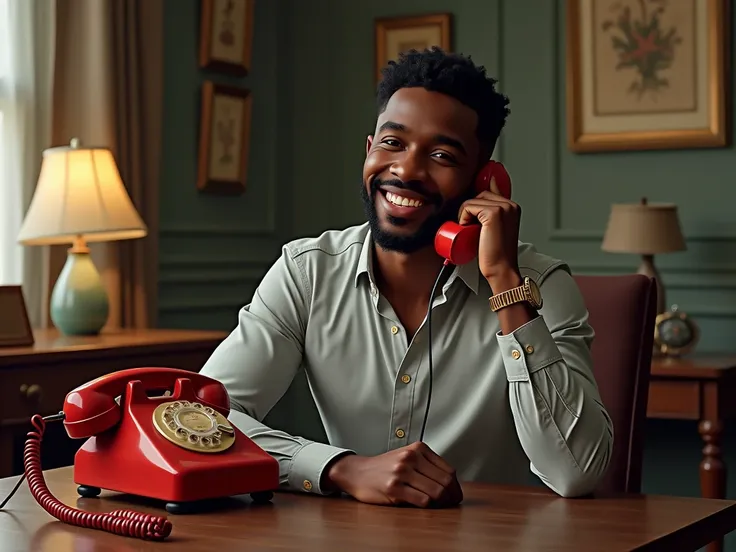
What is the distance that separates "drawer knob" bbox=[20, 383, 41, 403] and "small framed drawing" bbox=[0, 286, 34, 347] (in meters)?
0.16

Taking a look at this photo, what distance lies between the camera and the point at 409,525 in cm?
158

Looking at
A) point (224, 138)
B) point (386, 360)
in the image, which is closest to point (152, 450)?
point (386, 360)

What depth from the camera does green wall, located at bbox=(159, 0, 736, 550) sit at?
4.48 meters

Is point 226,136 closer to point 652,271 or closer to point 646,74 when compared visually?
point 646,74

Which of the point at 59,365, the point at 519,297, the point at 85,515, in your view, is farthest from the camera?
the point at 59,365

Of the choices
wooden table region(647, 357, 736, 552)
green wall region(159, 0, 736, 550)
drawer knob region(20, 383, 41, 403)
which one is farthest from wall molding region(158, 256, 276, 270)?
wooden table region(647, 357, 736, 552)

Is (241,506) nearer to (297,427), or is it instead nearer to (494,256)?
(494,256)

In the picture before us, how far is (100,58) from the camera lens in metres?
4.03

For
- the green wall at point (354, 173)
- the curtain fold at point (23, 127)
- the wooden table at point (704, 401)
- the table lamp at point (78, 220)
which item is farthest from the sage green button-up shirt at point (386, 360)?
the green wall at point (354, 173)

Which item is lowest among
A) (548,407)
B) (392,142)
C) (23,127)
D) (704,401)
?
(704,401)

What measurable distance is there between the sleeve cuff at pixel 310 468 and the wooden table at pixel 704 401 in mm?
2224

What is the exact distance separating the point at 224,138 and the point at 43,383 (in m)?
1.90

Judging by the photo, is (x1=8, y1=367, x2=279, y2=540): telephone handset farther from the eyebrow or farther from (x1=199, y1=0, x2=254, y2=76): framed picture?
(x1=199, y1=0, x2=254, y2=76): framed picture

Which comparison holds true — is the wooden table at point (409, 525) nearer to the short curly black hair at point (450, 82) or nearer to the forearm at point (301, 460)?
the forearm at point (301, 460)
